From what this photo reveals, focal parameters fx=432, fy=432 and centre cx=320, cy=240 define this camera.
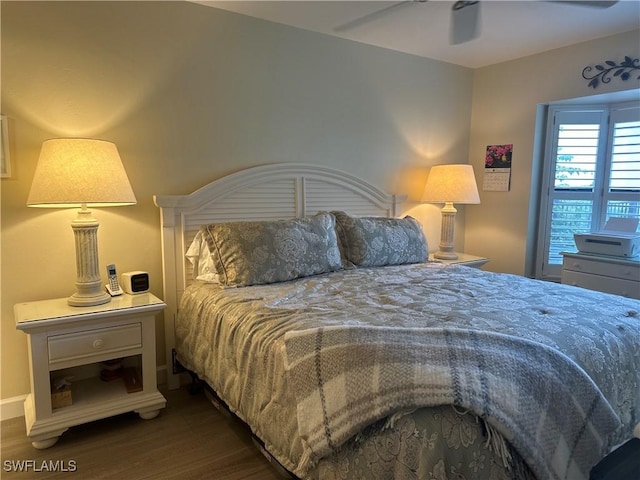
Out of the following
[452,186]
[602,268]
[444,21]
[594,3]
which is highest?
[444,21]

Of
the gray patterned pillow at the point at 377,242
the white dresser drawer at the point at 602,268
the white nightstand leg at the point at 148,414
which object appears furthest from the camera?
the white dresser drawer at the point at 602,268

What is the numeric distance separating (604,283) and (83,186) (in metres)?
3.43

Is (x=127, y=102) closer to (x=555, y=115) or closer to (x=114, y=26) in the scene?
(x=114, y=26)

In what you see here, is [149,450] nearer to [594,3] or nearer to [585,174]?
[594,3]

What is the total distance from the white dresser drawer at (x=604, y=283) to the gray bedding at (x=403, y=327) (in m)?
1.07

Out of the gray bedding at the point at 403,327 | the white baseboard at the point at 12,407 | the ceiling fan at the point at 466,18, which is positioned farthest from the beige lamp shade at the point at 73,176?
the ceiling fan at the point at 466,18

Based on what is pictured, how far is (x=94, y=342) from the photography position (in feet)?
6.89

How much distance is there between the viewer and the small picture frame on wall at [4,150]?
2.13 meters

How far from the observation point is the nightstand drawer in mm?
2019

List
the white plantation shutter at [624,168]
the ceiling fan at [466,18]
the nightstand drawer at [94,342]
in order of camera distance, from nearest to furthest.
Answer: the ceiling fan at [466,18]
the nightstand drawer at [94,342]
the white plantation shutter at [624,168]

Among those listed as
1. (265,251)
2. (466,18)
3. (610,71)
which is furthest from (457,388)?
(610,71)

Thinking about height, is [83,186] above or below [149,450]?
above

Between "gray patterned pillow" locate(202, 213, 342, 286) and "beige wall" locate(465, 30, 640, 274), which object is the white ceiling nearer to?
"beige wall" locate(465, 30, 640, 274)

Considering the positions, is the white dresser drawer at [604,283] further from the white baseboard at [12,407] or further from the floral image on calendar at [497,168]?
the white baseboard at [12,407]
